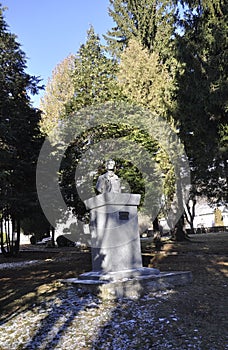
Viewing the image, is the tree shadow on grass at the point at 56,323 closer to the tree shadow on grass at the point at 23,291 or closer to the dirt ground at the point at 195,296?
the tree shadow on grass at the point at 23,291

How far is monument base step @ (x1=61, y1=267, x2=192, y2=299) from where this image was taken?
6.34 metres

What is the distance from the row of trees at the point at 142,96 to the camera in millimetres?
11641

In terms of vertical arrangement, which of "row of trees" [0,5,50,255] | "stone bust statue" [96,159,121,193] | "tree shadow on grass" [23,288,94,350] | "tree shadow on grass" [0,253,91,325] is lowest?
"tree shadow on grass" [23,288,94,350]

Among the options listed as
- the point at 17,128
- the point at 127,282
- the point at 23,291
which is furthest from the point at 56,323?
the point at 17,128

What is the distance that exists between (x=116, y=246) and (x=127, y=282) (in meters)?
1.19

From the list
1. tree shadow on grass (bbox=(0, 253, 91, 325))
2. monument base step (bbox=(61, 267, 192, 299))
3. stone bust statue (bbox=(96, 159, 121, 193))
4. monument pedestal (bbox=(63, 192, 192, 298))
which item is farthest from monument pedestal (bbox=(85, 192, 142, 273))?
tree shadow on grass (bbox=(0, 253, 91, 325))

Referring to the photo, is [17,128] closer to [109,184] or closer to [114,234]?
[109,184]

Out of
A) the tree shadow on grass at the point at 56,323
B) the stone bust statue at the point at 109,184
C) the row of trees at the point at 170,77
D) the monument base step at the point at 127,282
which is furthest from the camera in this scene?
the row of trees at the point at 170,77

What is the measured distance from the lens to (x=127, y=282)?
643 cm

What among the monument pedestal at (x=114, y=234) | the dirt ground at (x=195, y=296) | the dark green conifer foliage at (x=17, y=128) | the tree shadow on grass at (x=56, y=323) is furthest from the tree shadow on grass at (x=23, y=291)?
the dark green conifer foliage at (x=17, y=128)

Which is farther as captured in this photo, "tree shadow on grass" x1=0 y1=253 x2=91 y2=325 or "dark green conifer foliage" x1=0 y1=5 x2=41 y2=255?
"dark green conifer foliage" x1=0 y1=5 x2=41 y2=255

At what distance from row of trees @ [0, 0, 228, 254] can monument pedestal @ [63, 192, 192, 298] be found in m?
3.86

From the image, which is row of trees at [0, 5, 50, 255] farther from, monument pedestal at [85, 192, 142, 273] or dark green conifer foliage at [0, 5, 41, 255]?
monument pedestal at [85, 192, 142, 273]

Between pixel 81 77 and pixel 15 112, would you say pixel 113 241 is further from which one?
pixel 81 77
